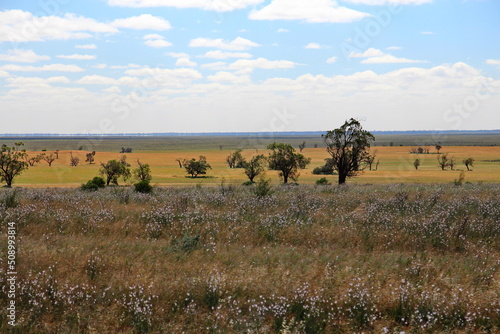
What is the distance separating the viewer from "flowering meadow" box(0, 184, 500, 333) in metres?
7.33

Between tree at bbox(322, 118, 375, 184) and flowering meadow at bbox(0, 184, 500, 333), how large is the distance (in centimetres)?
2591

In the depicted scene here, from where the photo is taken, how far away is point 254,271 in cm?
908

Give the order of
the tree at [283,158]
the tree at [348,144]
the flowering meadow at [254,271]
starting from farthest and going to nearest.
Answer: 1. the tree at [283,158]
2. the tree at [348,144]
3. the flowering meadow at [254,271]

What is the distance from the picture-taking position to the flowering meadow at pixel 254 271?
733cm

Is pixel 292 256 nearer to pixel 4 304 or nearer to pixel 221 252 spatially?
pixel 221 252

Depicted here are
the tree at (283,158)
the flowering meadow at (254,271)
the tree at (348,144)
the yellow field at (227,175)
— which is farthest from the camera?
the yellow field at (227,175)

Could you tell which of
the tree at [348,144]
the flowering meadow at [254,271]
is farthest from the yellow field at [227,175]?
the flowering meadow at [254,271]

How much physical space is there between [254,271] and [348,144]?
112 feet

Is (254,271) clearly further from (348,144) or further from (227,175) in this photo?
(227,175)

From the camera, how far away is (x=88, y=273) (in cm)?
884

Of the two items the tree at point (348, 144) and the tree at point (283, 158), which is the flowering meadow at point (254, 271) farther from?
the tree at point (283, 158)

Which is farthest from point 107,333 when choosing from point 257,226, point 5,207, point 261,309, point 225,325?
point 5,207

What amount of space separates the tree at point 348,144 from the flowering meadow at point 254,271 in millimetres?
25910

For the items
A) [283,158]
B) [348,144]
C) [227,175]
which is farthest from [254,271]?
[227,175]
